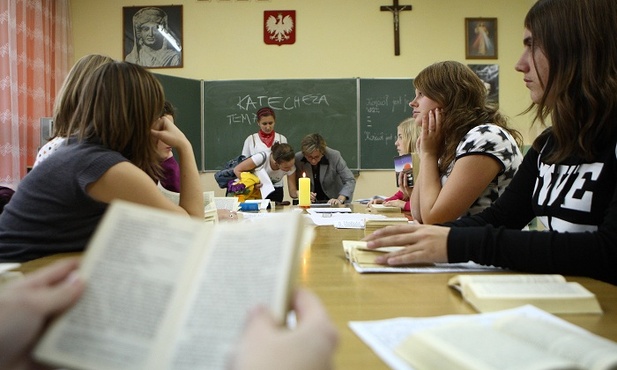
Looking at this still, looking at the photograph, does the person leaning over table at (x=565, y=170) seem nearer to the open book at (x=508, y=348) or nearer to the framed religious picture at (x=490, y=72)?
the open book at (x=508, y=348)

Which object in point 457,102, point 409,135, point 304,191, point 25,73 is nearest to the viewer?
point 457,102

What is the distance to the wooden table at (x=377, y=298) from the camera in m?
0.52

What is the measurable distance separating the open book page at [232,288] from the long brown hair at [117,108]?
870mm

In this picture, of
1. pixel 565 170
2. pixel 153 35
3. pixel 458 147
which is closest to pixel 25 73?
pixel 153 35

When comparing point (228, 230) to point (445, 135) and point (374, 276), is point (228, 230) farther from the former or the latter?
point (445, 135)

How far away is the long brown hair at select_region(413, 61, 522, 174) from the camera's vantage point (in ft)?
5.65

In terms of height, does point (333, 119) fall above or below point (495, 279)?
above

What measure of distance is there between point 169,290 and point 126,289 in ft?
0.11

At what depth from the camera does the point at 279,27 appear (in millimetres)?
4660

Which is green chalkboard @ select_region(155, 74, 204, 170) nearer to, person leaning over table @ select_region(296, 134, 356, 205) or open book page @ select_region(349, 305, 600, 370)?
person leaning over table @ select_region(296, 134, 356, 205)

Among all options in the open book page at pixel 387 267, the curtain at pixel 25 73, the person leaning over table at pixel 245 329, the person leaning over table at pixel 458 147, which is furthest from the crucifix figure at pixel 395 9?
the person leaning over table at pixel 245 329

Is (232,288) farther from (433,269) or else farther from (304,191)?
(304,191)

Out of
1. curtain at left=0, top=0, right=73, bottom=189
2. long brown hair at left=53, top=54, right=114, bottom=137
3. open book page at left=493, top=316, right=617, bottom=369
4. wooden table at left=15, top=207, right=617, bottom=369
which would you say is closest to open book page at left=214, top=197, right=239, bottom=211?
long brown hair at left=53, top=54, right=114, bottom=137

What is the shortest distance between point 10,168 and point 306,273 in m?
3.36
